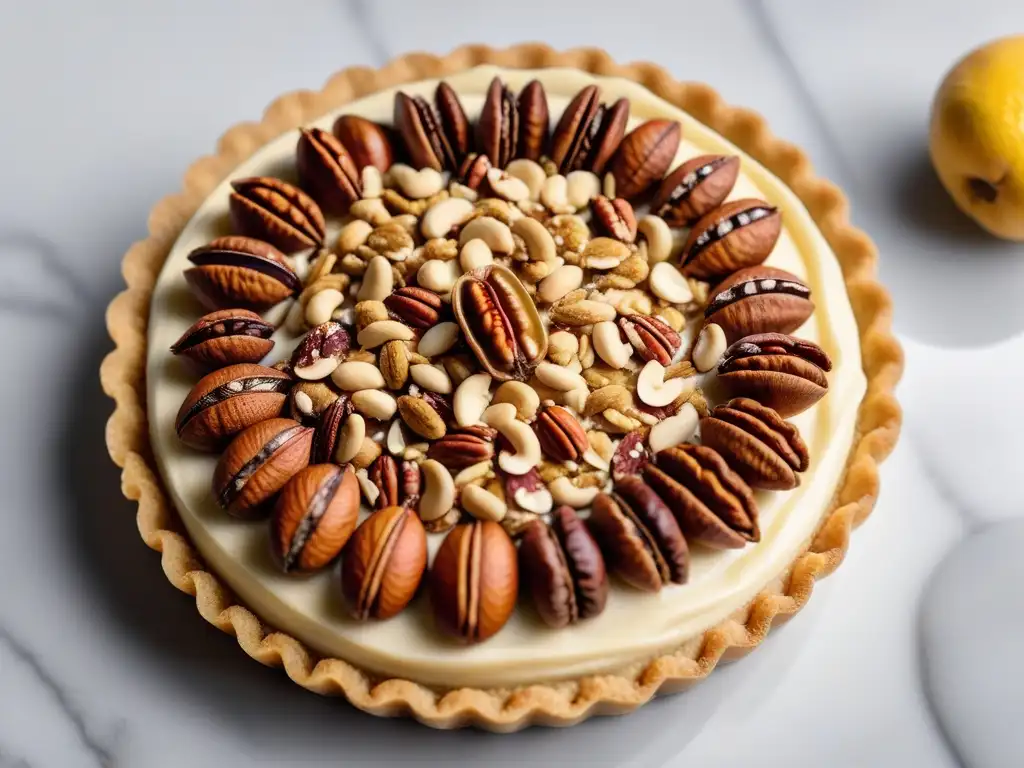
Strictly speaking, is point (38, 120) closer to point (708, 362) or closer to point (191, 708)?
point (191, 708)

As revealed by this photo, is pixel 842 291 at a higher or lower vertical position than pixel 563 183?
lower

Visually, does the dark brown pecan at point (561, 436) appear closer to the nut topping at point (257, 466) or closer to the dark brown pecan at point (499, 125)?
the nut topping at point (257, 466)

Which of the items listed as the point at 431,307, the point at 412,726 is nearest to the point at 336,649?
the point at 412,726

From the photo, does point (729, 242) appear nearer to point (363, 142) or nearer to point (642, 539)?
point (642, 539)

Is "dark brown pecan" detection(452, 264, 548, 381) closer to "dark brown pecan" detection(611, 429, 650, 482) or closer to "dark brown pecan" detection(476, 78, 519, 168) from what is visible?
"dark brown pecan" detection(611, 429, 650, 482)

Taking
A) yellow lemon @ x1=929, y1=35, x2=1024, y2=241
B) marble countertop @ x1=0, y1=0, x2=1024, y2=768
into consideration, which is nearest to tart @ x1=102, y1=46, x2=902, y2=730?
marble countertop @ x1=0, y1=0, x2=1024, y2=768

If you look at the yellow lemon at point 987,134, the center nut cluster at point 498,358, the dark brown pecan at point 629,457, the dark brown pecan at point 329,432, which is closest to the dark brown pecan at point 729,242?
the center nut cluster at point 498,358

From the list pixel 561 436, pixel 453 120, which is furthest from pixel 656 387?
pixel 453 120
